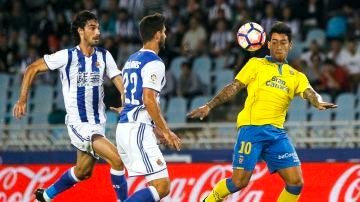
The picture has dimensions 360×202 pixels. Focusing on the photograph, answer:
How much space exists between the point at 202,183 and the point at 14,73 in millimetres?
7932

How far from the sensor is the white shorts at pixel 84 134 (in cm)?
1081

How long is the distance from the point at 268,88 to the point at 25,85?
8.64 feet

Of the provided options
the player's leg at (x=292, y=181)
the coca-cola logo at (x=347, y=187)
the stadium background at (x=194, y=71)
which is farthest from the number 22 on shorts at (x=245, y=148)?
the stadium background at (x=194, y=71)

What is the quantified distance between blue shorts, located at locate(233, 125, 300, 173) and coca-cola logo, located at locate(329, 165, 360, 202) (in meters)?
1.70

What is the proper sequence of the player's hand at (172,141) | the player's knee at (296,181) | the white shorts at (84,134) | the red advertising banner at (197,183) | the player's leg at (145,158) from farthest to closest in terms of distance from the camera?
1. the red advertising banner at (197,183)
2. the white shorts at (84,134)
3. the player's knee at (296,181)
4. the player's leg at (145,158)
5. the player's hand at (172,141)

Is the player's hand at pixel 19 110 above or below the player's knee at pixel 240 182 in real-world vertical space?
above

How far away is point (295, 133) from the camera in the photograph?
15.6m

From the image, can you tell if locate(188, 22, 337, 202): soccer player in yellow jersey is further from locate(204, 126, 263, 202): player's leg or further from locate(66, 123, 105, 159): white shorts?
locate(66, 123, 105, 159): white shorts

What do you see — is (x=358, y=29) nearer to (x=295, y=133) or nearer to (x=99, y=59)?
(x=295, y=133)

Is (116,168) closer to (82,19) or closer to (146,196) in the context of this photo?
(146,196)

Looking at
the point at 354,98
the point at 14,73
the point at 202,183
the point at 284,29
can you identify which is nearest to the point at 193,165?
the point at 202,183

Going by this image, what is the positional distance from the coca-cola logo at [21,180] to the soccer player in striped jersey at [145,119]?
3756 mm

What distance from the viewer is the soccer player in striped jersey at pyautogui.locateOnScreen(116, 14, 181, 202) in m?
9.09

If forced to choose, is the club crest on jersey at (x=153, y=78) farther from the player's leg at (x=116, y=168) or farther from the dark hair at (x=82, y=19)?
the dark hair at (x=82, y=19)
